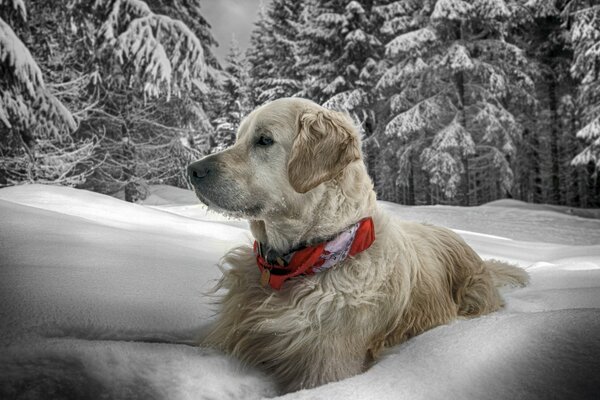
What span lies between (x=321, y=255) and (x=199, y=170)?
78 cm

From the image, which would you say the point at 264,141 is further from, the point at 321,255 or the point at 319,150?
Result: the point at 321,255

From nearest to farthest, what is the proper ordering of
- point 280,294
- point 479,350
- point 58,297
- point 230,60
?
point 479,350
point 58,297
point 280,294
point 230,60

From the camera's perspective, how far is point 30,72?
511 cm

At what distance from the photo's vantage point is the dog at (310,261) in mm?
1697

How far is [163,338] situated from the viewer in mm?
1698

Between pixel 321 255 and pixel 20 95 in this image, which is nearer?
pixel 321 255

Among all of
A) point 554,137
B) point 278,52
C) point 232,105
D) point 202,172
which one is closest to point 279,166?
point 202,172

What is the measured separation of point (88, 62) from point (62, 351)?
1244 centimetres

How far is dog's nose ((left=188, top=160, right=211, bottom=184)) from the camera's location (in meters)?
1.98

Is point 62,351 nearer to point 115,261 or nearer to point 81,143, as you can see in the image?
point 115,261

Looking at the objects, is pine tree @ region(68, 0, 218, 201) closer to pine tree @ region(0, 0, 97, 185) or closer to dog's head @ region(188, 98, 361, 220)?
pine tree @ region(0, 0, 97, 185)

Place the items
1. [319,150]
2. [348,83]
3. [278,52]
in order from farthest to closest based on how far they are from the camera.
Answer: [278,52]
[348,83]
[319,150]

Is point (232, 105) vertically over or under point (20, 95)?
over

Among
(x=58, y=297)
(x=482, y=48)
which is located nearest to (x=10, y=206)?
(x=58, y=297)
